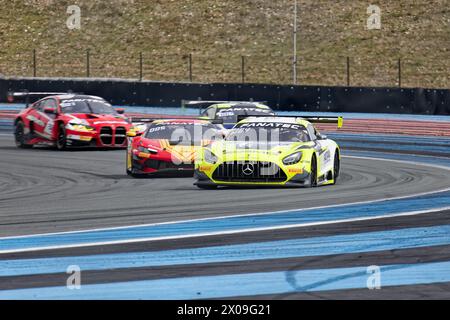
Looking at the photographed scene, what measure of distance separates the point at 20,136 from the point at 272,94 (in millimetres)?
12499

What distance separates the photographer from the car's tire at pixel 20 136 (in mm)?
27562

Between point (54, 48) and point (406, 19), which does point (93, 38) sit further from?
point (406, 19)

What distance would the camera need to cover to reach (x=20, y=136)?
27734mm

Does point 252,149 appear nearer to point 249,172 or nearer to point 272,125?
point 249,172

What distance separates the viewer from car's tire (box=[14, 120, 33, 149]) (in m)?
27.6

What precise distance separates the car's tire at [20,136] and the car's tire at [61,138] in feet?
4.02

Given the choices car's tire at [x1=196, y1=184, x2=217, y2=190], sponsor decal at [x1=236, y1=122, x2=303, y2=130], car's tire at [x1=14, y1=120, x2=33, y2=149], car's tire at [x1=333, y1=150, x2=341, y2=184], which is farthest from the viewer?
car's tire at [x1=14, y1=120, x2=33, y2=149]

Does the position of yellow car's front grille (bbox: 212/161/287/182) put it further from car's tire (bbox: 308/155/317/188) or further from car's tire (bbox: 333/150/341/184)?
car's tire (bbox: 333/150/341/184)

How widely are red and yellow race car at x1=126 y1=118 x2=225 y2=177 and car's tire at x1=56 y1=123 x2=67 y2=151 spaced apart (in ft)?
18.0

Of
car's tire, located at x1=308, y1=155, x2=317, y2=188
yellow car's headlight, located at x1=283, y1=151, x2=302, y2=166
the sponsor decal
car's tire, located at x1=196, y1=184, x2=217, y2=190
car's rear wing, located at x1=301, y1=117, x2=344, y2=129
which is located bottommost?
car's tire, located at x1=196, y1=184, x2=217, y2=190

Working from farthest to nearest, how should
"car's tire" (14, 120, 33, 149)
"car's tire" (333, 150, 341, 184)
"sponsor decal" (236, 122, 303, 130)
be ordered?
"car's tire" (14, 120, 33, 149) < "car's tire" (333, 150, 341, 184) < "sponsor decal" (236, 122, 303, 130)

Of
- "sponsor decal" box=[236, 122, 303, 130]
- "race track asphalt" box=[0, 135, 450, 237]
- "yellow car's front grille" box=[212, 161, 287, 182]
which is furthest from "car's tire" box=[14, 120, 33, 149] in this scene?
"yellow car's front grille" box=[212, 161, 287, 182]

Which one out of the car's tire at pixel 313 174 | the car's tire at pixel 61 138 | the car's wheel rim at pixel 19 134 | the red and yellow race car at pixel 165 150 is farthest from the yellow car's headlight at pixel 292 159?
the car's wheel rim at pixel 19 134
